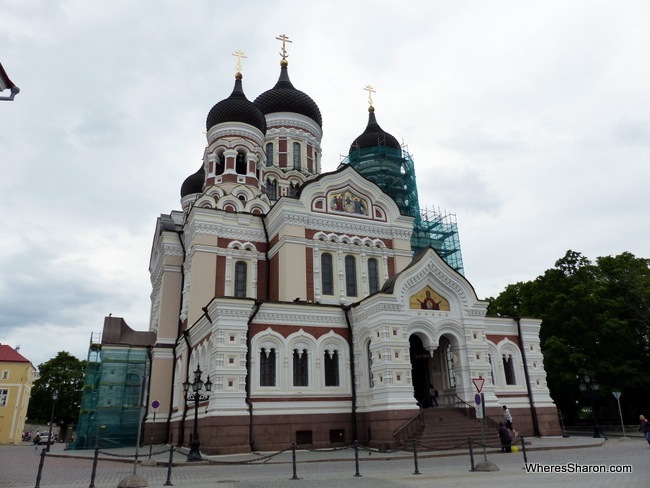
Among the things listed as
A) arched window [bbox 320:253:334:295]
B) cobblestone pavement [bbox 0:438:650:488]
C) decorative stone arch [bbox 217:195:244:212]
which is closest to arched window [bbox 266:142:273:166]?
decorative stone arch [bbox 217:195:244:212]

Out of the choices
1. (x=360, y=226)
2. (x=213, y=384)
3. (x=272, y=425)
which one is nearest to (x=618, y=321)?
(x=360, y=226)

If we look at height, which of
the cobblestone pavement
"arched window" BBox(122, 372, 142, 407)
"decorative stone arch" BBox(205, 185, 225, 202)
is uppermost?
"decorative stone arch" BBox(205, 185, 225, 202)

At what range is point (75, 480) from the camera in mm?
12984

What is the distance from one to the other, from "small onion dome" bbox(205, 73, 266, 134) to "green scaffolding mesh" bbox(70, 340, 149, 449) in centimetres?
1494

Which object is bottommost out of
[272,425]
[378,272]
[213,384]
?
[272,425]

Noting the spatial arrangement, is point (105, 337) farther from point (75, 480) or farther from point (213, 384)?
point (75, 480)

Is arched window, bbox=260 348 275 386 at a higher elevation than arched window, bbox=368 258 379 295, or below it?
below

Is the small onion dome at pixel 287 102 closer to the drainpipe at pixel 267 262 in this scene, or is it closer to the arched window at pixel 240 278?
the drainpipe at pixel 267 262

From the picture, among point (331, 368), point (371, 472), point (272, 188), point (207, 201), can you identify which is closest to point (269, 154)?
point (272, 188)

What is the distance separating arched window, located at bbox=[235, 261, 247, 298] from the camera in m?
26.9

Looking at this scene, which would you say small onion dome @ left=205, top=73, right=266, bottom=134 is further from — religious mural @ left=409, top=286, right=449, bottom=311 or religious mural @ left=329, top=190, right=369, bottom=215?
religious mural @ left=409, top=286, right=449, bottom=311

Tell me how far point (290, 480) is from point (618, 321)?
23743 mm

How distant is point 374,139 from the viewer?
42500 millimetres

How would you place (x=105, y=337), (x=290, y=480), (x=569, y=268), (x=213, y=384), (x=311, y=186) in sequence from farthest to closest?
1. (x=569, y=268)
2. (x=105, y=337)
3. (x=311, y=186)
4. (x=213, y=384)
5. (x=290, y=480)
